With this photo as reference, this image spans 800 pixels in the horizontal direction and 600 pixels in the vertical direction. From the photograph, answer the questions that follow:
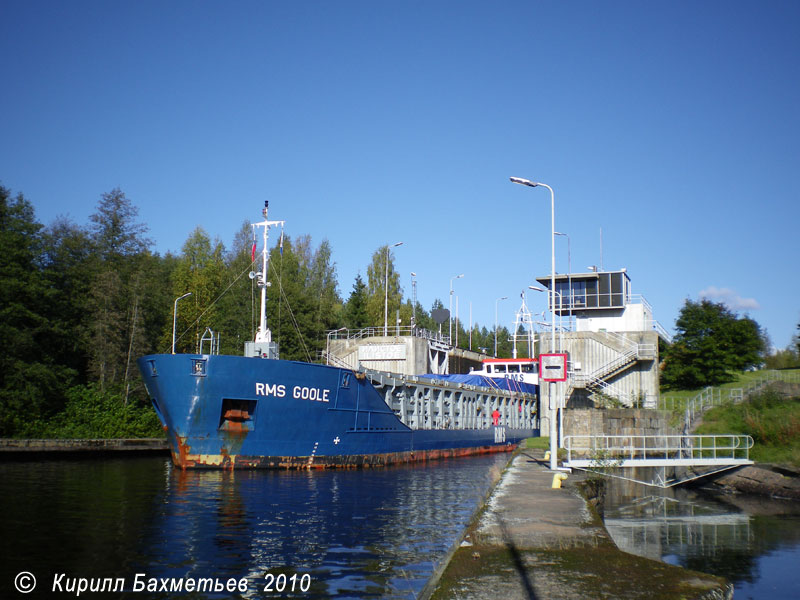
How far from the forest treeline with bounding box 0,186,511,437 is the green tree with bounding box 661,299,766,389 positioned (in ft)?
97.3

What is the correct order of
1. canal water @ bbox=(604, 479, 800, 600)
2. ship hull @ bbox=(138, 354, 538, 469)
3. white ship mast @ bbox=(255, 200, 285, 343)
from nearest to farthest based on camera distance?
canal water @ bbox=(604, 479, 800, 600) → ship hull @ bbox=(138, 354, 538, 469) → white ship mast @ bbox=(255, 200, 285, 343)

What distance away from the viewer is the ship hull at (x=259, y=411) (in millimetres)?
25250

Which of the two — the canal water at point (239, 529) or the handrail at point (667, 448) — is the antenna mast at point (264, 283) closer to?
the canal water at point (239, 529)

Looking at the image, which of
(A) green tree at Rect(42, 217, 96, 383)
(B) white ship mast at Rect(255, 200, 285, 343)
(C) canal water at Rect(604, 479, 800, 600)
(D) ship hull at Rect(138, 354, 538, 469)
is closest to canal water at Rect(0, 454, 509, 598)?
(D) ship hull at Rect(138, 354, 538, 469)

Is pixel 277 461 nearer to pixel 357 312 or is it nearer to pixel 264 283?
pixel 264 283

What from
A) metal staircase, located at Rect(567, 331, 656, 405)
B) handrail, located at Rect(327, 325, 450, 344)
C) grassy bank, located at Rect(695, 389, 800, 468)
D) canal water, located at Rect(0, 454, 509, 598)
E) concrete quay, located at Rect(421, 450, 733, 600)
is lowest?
canal water, located at Rect(0, 454, 509, 598)

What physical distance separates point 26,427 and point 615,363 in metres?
38.4

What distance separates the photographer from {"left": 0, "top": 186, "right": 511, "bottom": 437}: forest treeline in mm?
39750

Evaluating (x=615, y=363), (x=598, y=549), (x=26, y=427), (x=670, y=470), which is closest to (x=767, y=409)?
(x=670, y=470)

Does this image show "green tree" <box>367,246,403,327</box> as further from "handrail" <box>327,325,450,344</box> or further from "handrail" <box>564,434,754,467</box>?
"handrail" <box>564,434,754,467</box>

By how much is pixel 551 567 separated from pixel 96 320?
45.3 metres

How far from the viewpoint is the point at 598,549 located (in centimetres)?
992

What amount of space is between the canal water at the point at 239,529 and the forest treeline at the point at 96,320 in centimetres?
1492

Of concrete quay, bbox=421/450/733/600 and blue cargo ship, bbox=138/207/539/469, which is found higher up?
blue cargo ship, bbox=138/207/539/469
